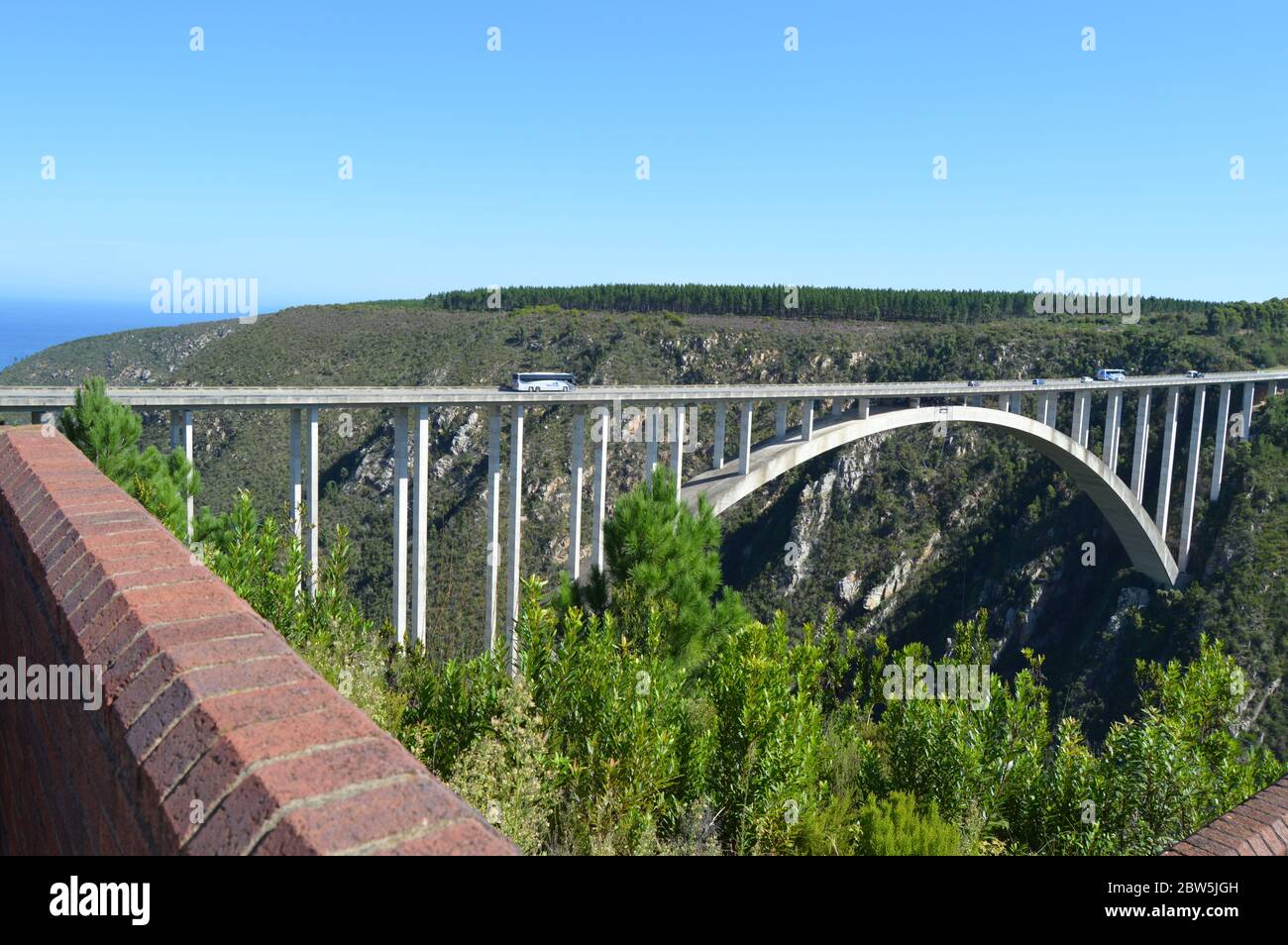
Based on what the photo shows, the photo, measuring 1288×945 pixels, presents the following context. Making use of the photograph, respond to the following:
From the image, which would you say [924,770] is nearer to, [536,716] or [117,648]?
[536,716]

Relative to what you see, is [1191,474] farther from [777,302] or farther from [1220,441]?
[777,302]

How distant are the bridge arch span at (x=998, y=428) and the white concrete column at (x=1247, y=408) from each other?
8.00 m

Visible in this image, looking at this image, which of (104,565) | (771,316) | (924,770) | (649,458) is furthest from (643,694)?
(771,316)

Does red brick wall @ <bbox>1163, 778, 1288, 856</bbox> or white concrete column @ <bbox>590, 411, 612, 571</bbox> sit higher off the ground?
red brick wall @ <bbox>1163, 778, 1288, 856</bbox>

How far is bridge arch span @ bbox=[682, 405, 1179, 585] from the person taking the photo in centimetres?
2420

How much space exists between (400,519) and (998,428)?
2438 centimetres

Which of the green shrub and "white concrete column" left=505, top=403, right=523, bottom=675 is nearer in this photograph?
the green shrub

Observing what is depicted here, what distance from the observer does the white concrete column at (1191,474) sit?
39875 millimetres

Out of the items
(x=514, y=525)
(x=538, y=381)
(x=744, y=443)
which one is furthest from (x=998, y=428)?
(x=514, y=525)

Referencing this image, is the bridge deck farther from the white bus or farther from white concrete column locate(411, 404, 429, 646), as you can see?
white concrete column locate(411, 404, 429, 646)

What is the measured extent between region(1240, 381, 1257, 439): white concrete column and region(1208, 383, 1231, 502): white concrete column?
6.39 feet

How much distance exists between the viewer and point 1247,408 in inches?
1754

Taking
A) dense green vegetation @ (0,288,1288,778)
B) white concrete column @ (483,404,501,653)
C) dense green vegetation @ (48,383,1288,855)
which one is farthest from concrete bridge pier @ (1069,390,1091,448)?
dense green vegetation @ (48,383,1288,855)
